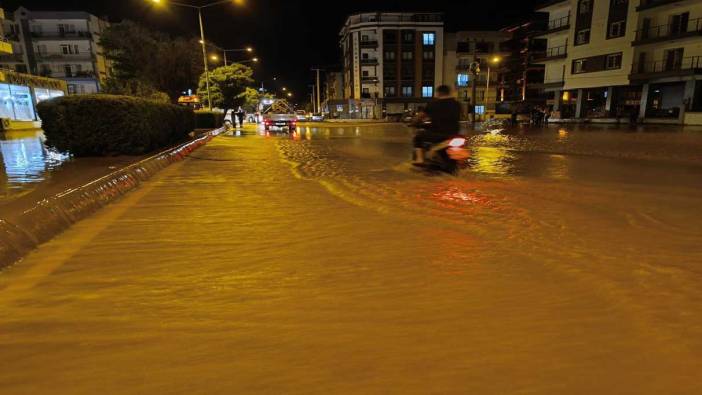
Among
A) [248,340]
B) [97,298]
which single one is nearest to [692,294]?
[248,340]

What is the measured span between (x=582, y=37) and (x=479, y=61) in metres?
26.8

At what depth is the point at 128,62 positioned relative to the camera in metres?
33.2

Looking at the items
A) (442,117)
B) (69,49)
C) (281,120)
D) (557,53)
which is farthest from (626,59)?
(69,49)

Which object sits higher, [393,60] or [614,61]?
[393,60]

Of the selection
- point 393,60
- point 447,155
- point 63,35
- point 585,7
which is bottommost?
point 447,155

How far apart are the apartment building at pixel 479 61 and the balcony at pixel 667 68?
30.5 metres

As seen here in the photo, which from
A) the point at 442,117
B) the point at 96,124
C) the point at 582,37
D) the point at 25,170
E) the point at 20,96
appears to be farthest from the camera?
the point at 582,37

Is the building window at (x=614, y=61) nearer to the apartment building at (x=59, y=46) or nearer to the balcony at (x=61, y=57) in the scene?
the apartment building at (x=59, y=46)

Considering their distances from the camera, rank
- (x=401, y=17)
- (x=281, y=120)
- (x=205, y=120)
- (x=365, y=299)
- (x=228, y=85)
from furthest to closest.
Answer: (x=401, y=17)
(x=228, y=85)
(x=205, y=120)
(x=281, y=120)
(x=365, y=299)

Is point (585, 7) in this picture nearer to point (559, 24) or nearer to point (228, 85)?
point (559, 24)

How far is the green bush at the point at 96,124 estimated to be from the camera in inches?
453

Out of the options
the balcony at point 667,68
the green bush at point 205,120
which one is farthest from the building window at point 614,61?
the green bush at point 205,120

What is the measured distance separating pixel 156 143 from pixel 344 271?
42.5 ft

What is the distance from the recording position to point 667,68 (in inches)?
1412
